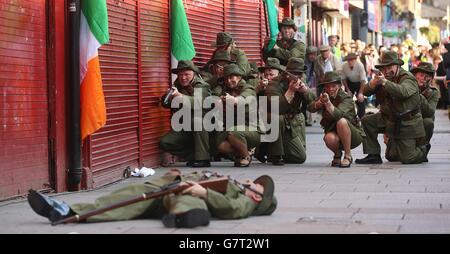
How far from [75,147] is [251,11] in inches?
322

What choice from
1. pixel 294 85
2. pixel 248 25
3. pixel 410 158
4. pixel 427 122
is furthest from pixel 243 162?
pixel 248 25

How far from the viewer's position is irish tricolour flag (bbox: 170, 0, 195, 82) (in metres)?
15.4

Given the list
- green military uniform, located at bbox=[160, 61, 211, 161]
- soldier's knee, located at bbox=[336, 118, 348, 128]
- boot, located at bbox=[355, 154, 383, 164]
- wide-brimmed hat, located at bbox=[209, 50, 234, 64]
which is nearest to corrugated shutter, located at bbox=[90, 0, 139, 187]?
green military uniform, located at bbox=[160, 61, 211, 161]

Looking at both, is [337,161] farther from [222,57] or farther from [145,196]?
[145,196]

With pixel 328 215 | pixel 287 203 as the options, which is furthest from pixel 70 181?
pixel 328 215

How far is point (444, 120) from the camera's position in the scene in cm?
2614

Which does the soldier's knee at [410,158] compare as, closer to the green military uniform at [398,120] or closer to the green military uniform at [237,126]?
the green military uniform at [398,120]

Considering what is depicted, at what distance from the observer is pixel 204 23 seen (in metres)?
17.2

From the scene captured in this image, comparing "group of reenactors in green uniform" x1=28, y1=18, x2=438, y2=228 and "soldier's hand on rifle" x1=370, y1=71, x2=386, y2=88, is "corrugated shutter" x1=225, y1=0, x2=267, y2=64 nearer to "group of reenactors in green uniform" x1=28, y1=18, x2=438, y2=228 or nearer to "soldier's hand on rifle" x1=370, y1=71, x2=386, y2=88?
"group of reenactors in green uniform" x1=28, y1=18, x2=438, y2=228

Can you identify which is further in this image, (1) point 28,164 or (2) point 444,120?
(2) point 444,120

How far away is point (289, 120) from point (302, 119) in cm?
35

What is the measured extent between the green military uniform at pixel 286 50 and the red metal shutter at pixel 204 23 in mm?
901
